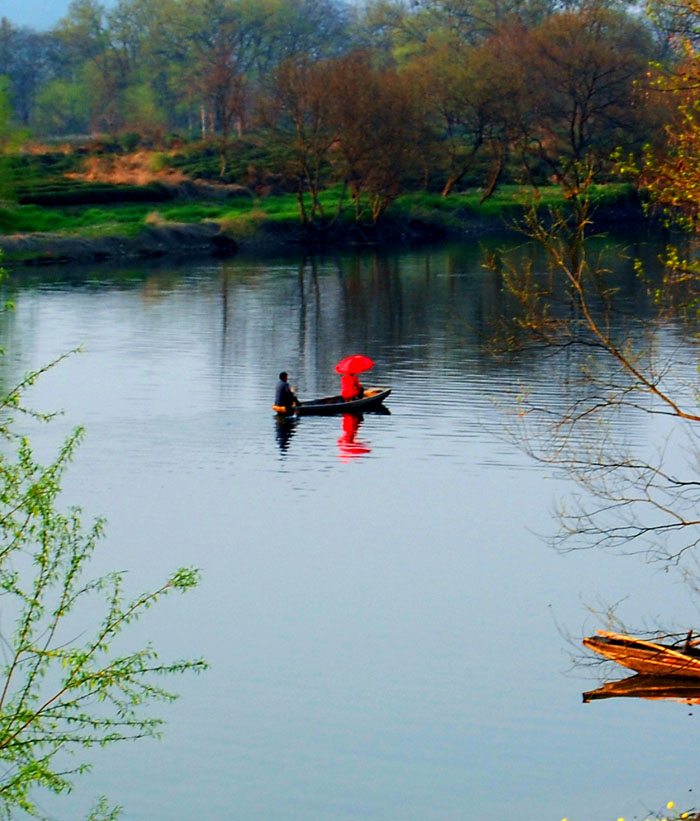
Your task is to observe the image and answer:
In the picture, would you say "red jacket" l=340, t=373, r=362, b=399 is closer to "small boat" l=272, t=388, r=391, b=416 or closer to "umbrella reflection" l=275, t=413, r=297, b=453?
"small boat" l=272, t=388, r=391, b=416

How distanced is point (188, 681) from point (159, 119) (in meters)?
107

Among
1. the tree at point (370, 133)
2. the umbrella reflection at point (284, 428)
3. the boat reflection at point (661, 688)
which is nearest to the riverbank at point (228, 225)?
the tree at point (370, 133)

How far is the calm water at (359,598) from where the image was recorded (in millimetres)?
16438

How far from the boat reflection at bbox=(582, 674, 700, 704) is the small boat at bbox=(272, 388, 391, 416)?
17.3 metres

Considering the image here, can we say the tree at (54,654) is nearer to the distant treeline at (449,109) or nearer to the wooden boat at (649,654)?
the wooden boat at (649,654)

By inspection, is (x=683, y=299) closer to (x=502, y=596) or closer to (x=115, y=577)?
(x=502, y=596)

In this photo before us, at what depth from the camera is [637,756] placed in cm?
1677

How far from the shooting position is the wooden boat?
16156 millimetres

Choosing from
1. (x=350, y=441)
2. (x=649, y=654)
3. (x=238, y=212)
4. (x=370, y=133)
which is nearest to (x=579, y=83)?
(x=370, y=133)

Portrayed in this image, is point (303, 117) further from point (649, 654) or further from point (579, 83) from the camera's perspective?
point (649, 654)

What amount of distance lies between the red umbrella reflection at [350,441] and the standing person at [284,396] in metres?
1.41

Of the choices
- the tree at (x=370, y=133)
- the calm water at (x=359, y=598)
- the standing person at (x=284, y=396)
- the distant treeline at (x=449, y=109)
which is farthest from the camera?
the distant treeline at (x=449, y=109)

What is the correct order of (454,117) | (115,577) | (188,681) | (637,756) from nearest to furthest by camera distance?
1. (115,577)
2. (637,756)
3. (188,681)
4. (454,117)

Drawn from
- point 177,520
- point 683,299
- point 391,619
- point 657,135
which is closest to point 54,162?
point 657,135
